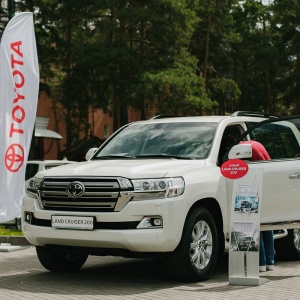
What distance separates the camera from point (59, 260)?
9766 millimetres

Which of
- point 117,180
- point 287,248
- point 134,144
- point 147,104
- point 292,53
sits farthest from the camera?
point 292,53

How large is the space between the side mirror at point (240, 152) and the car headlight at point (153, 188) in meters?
0.96

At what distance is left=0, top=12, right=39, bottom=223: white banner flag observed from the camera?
12516 millimetres

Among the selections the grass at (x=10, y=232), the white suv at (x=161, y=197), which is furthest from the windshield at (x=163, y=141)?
the grass at (x=10, y=232)

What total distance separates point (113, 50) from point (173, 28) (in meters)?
3.21

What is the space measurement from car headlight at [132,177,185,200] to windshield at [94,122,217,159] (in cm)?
101

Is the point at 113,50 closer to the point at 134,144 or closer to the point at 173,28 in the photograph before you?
the point at 173,28

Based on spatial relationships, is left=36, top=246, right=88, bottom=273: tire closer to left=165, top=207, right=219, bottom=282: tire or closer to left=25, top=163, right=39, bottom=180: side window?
left=165, top=207, right=219, bottom=282: tire

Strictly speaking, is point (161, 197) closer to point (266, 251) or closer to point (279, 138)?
point (266, 251)

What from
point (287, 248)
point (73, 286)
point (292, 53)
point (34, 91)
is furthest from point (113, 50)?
point (73, 286)

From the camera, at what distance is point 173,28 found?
1438 inches

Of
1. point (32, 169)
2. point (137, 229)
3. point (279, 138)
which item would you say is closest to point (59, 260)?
point (137, 229)

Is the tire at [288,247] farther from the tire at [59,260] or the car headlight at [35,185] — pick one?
the car headlight at [35,185]

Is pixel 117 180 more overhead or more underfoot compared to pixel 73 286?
more overhead
